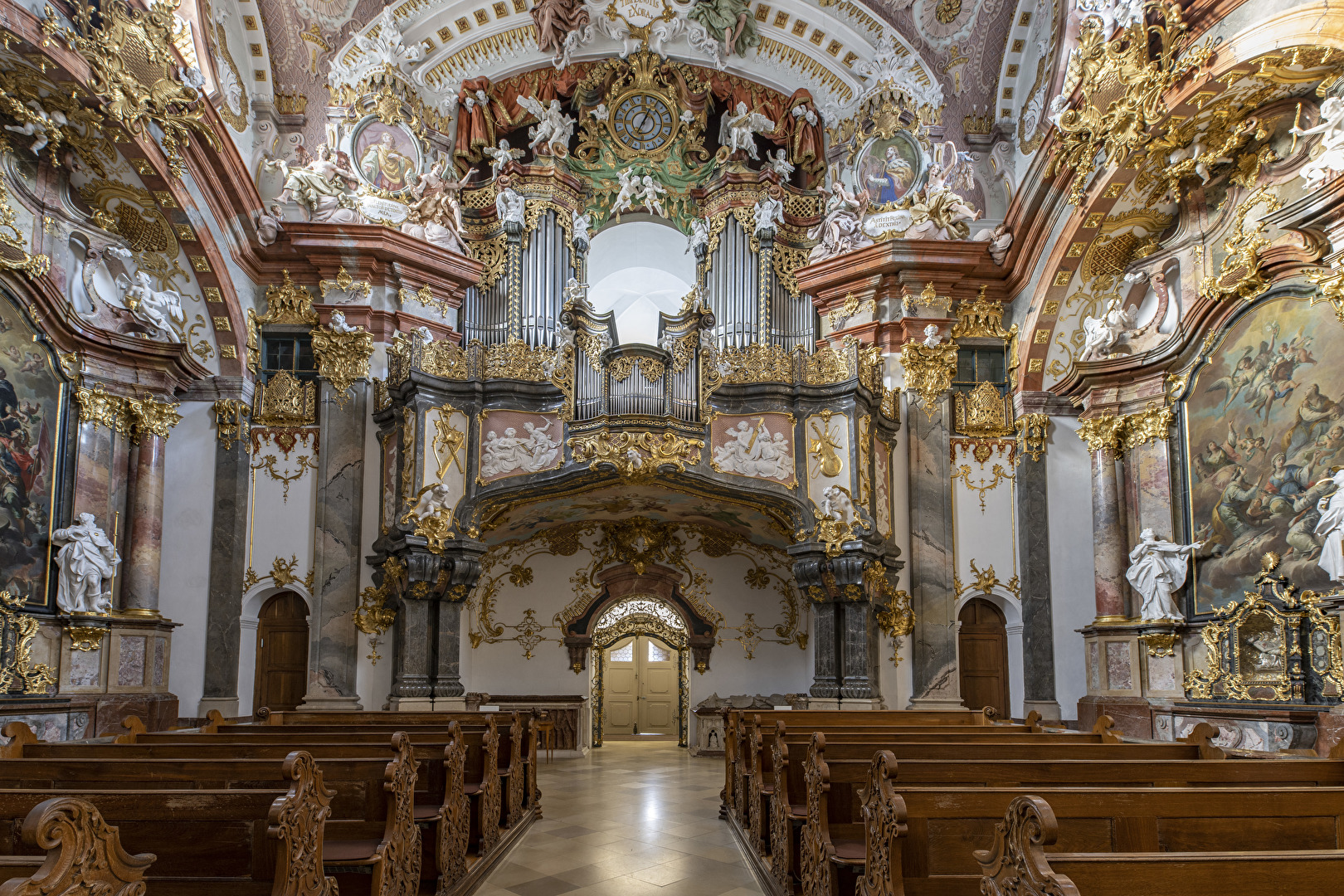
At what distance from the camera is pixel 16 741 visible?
23.7 feet

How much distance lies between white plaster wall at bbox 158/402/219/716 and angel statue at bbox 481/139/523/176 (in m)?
6.39

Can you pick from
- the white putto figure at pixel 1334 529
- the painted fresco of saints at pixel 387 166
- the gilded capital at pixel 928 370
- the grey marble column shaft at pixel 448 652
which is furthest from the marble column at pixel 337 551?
the white putto figure at pixel 1334 529

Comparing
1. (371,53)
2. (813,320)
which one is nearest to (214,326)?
(371,53)

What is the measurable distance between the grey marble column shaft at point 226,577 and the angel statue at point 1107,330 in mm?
12739

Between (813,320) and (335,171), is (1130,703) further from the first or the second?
(335,171)

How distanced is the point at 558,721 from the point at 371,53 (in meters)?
11.8

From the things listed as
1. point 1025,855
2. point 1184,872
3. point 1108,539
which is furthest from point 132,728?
point 1108,539

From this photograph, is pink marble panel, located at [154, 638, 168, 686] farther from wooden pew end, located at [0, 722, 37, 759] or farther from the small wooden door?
→ wooden pew end, located at [0, 722, 37, 759]

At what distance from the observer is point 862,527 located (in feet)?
50.1

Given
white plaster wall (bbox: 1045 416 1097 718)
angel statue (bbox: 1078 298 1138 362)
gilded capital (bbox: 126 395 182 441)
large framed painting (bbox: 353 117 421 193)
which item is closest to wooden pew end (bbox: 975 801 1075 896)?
angel statue (bbox: 1078 298 1138 362)

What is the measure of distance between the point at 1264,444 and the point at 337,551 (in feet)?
41.9

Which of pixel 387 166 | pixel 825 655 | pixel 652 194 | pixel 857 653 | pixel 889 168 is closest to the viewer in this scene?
pixel 857 653

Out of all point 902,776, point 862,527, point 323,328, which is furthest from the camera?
point 323,328

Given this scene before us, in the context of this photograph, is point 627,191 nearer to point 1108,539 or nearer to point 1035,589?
point 1035,589
